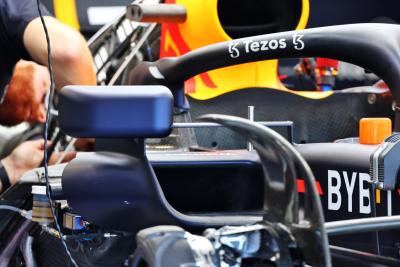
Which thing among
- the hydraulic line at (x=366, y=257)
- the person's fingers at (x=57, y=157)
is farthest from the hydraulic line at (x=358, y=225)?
the person's fingers at (x=57, y=157)

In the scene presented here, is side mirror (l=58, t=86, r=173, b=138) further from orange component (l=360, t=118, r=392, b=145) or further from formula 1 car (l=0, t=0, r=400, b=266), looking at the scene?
orange component (l=360, t=118, r=392, b=145)

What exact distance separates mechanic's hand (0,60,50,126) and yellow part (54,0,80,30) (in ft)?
2.50

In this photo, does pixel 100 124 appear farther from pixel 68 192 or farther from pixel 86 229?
pixel 86 229

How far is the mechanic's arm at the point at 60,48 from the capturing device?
2.62 metres

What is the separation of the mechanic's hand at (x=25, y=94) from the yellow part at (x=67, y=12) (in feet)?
2.50

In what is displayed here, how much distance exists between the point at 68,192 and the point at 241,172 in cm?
39

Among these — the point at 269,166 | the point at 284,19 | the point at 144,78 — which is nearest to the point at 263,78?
the point at 284,19

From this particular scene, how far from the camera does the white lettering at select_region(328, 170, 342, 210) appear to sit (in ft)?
4.75

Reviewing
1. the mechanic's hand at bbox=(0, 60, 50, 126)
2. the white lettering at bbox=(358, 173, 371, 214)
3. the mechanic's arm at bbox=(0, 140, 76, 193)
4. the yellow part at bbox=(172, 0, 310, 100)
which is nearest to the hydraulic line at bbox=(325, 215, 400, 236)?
the white lettering at bbox=(358, 173, 371, 214)

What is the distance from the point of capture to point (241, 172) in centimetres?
157

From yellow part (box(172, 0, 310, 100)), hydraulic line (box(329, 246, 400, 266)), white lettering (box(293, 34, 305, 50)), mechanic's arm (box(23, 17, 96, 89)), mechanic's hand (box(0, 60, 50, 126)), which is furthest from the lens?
mechanic's hand (box(0, 60, 50, 126))

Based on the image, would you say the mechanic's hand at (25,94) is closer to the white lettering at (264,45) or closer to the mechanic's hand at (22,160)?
the mechanic's hand at (22,160)

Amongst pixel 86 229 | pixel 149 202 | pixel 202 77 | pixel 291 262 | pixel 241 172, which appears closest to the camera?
pixel 291 262

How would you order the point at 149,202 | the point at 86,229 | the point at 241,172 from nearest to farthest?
the point at 149,202, the point at 86,229, the point at 241,172
